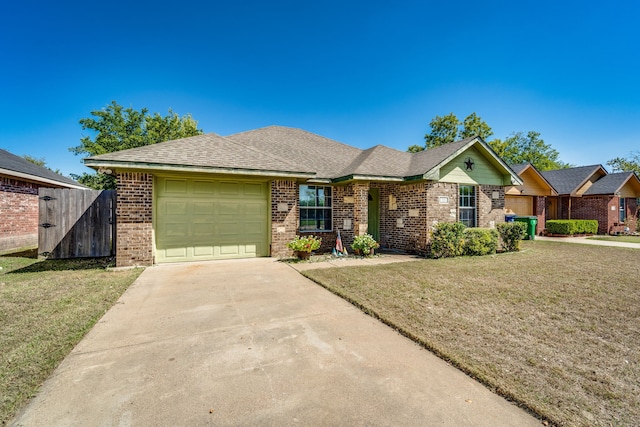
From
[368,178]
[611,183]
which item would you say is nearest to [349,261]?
[368,178]

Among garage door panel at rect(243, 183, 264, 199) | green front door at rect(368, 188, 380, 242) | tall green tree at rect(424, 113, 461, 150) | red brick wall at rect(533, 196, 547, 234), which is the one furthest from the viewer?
tall green tree at rect(424, 113, 461, 150)

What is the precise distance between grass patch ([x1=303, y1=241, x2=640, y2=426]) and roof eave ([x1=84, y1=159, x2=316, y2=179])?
3.19 metres

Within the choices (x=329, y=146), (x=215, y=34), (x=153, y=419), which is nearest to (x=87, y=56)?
(x=215, y=34)

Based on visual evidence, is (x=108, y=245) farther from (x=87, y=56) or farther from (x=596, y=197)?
(x=596, y=197)

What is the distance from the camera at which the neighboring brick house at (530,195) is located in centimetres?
1852

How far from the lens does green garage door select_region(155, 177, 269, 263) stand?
26.6 feet

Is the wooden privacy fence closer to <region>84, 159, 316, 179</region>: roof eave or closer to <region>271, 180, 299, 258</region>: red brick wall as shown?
<region>84, 159, 316, 179</region>: roof eave

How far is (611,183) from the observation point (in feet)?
65.9

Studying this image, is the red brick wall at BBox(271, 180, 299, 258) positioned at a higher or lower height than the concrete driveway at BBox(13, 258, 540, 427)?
higher

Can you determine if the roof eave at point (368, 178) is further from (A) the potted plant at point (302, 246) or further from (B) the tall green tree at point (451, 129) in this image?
(B) the tall green tree at point (451, 129)

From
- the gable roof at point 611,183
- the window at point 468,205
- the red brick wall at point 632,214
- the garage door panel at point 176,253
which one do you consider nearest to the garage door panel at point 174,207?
the garage door panel at point 176,253

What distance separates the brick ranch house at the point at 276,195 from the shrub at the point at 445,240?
0.46 metres

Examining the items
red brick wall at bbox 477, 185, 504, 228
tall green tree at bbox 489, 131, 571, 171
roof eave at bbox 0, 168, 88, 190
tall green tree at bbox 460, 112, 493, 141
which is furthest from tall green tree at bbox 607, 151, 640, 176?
roof eave at bbox 0, 168, 88, 190

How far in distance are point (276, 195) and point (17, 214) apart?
11616mm
